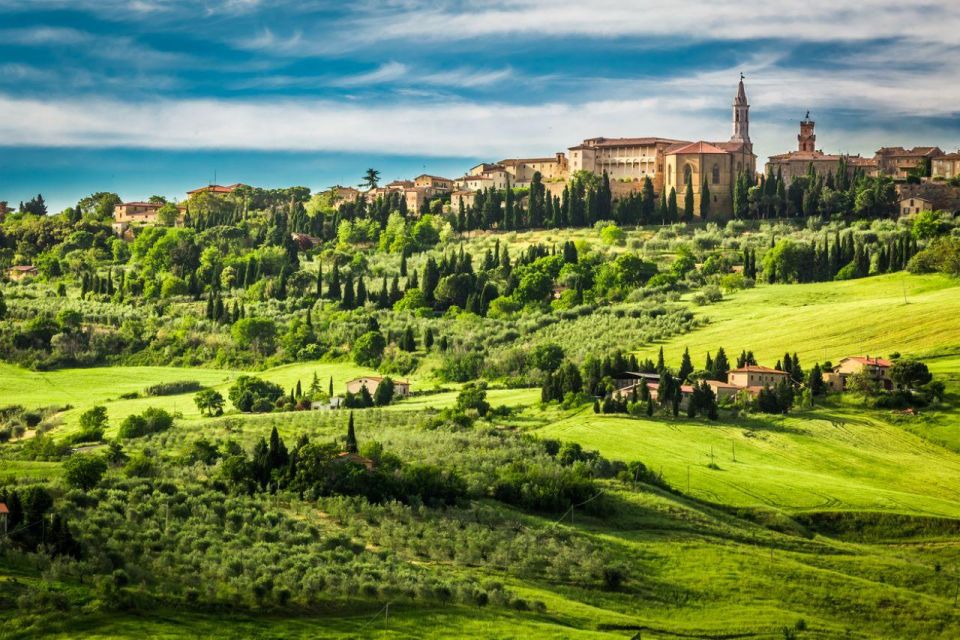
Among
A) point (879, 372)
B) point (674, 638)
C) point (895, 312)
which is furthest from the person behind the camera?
point (895, 312)

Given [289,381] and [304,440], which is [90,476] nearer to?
[304,440]

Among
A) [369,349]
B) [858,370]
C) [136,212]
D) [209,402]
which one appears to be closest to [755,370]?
[858,370]

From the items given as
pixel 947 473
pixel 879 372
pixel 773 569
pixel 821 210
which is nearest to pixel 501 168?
pixel 821 210

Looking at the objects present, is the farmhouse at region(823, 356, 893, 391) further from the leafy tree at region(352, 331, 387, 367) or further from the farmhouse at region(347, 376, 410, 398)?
the leafy tree at region(352, 331, 387, 367)

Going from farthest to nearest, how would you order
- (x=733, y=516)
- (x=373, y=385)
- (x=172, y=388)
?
(x=172, y=388)
(x=373, y=385)
(x=733, y=516)

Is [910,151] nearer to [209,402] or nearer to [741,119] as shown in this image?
[741,119]

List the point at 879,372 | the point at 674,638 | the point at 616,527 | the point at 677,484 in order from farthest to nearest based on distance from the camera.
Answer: the point at 879,372 < the point at 677,484 < the point at 616,527 < the point at 674,638

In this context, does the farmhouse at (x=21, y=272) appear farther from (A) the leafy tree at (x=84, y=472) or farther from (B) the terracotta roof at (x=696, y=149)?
(A) the leafy tree at (x=84, y=472)

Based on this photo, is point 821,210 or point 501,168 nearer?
point 821,210
